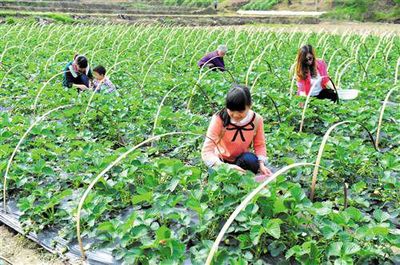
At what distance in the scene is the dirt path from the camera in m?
3.32

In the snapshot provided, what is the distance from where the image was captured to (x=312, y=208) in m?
2.88

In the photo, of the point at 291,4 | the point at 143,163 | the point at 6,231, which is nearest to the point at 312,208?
the point at 143,163

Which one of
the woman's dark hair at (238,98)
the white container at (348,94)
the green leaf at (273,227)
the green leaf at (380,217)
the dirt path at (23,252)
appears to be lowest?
the dirt path at (23,252)

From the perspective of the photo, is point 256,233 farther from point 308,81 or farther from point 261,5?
point 261,5

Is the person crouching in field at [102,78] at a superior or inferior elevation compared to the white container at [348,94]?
superior

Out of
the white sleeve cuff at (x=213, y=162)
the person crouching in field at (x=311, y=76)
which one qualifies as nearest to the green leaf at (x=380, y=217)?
the white sleeve cuff at (x=213, y=162)

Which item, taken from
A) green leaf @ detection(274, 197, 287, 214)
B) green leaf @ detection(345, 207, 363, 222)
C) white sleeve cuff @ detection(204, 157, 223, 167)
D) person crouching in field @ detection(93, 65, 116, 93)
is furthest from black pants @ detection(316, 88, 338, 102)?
green leaf @ detection(274, 197, 287, 214)

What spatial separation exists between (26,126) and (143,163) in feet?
6.12

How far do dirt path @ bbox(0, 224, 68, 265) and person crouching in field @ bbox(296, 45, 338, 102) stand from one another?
4.08 meters

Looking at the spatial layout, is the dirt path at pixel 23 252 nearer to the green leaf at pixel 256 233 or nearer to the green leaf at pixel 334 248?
the green leaf at pixel 256 233

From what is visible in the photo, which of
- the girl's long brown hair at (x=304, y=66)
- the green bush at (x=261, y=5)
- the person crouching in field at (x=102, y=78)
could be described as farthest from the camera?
the green bush at (x=261, y=5)

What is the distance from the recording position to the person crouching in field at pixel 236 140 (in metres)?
3.76

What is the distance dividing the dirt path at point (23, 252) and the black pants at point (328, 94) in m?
4.47

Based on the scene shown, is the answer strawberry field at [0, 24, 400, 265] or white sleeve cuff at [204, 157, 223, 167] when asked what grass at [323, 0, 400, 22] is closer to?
strawberry field at [0, 24, 400, 265]
